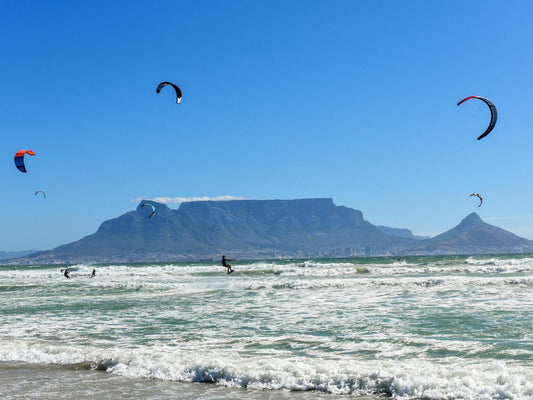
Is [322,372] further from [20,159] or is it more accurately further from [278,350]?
[20,159]

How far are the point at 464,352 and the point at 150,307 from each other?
46.1 feet

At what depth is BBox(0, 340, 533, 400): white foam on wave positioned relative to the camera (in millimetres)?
8508

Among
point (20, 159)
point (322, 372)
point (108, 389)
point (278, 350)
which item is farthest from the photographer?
point (20, 159)

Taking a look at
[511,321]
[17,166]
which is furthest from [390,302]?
[17,166]

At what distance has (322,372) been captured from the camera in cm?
959

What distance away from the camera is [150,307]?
21766mm

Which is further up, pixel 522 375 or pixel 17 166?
pixel 17 166

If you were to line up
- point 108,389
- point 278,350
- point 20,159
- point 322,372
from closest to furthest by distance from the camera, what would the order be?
point 108,389, point 322,372, point 278,350, point 20,159

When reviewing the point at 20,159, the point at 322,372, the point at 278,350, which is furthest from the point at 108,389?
the point at 20,159

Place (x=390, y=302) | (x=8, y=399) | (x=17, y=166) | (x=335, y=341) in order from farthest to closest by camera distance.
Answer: (x=17, y=166) → (x=390, y=302) → (x=335, y=341) → (x=8, y=399)

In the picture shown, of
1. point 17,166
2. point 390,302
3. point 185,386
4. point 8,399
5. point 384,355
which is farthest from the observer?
point 17,166

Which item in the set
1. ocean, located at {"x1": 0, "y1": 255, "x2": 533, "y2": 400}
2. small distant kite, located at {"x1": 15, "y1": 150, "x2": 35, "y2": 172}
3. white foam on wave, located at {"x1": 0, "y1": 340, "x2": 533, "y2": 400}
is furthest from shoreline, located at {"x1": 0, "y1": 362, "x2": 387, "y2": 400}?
small distant kite, located at {"x1": 15, "y1": 150, "x2": 35, "y2": 172}

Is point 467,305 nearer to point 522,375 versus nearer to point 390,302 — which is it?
point 390,302

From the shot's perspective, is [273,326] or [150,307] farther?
[150,307]
